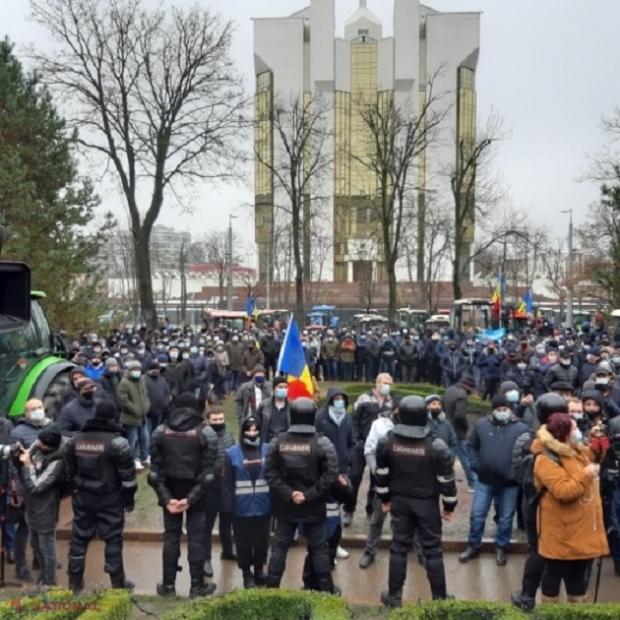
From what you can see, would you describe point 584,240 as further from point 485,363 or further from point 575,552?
point 575,552

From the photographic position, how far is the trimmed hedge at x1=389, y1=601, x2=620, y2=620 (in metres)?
5.13

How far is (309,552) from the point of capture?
635cm

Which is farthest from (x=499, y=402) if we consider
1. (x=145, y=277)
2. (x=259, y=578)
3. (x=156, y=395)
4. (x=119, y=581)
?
(x=145, y=277)

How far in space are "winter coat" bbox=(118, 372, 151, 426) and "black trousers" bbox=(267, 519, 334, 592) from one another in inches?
202

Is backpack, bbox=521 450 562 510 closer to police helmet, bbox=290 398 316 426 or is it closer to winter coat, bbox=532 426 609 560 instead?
winter coat, bbox=532 426 609 560

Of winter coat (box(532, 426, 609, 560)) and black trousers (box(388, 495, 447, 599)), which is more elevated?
winter coat (box(532, 426, 609, 560))

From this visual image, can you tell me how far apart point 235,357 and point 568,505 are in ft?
48.0

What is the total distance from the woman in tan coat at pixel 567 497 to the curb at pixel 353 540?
2.13m

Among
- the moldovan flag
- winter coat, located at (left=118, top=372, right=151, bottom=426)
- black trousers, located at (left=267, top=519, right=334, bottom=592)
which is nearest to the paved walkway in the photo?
black trousers, located at (left=267, top=519, right=334, bottom=592)

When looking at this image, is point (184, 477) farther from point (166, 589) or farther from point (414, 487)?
point (414, 487)

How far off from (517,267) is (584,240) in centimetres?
2275

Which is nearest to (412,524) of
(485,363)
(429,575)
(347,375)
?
(429,575)

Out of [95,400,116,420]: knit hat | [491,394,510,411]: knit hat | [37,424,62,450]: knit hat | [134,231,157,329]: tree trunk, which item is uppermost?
[134,231,157,329]: tree trunk

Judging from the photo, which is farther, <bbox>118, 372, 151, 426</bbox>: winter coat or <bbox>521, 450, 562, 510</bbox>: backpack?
<bbox>118, 372, 151, 426</bbox>: winter coat
